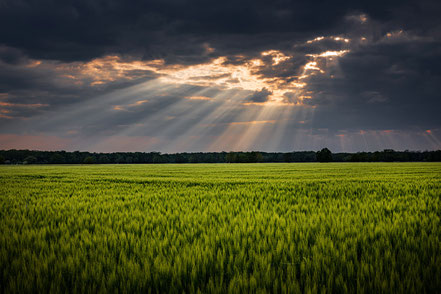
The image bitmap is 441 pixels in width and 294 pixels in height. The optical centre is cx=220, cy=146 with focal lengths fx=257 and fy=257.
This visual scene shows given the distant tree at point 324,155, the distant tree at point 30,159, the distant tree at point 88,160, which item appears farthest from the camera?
the distant tree at point 324,155

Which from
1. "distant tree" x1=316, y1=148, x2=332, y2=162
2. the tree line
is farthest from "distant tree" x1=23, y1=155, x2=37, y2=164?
"distant tree" x1=316, y1=148, x2=332, y2=162

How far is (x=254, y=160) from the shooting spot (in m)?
146

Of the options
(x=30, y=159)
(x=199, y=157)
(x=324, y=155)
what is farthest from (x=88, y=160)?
(x=324, y=155)

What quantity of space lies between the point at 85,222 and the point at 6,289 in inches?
139

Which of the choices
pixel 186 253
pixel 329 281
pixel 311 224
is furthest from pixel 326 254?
pixel 186 253

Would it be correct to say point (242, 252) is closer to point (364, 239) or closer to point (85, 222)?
point (364, 239)

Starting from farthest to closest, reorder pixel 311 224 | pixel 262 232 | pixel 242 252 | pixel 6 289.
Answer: pixel 311 224
pixel 262 232
pixel 242 252
pixel 6 289

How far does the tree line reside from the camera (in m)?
135

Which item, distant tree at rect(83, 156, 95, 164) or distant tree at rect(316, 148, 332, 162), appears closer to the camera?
distant tree at rect(83, 156, 95, 164)

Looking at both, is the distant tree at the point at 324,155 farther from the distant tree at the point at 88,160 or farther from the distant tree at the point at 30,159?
the distant tree at the point at 30,159

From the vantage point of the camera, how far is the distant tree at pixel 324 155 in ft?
459

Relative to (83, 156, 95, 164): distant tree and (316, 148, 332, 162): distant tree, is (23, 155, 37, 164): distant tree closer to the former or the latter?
(83, 156, 95, 164): distant tree

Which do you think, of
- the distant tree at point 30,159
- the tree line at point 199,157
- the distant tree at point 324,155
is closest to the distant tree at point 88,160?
the tree line at point 199,157

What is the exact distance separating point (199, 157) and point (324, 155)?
233ft
